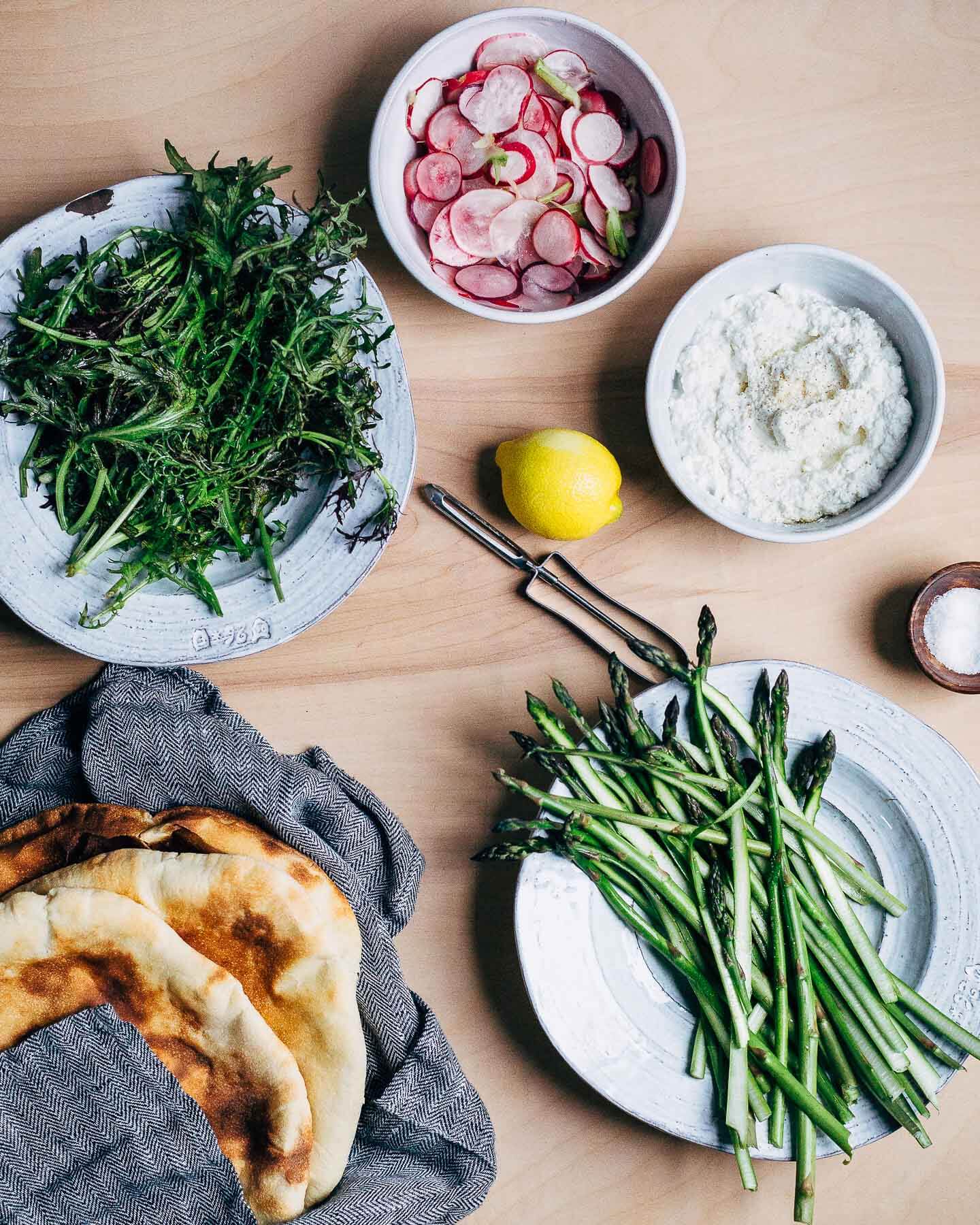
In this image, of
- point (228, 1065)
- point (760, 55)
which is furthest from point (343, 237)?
point (228, 1065)

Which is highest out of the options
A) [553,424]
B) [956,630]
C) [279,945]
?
[553,424]

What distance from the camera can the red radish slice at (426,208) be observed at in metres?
1.30

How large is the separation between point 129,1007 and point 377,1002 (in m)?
0.32

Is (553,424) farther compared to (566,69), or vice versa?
(553,424)

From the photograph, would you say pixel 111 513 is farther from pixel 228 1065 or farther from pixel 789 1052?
pixel 789 1052

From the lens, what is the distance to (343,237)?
1.23m

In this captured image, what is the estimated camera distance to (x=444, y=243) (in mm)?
1292

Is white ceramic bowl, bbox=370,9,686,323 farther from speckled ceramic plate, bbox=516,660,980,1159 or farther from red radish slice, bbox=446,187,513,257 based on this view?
speckled ceramic plate, bbox=516,660,980,1159

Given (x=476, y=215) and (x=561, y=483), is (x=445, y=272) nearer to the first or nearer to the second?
(x=476, y=215)

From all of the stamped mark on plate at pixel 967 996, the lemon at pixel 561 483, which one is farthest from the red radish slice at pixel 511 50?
the stamped mark on plate at pixel 967 996

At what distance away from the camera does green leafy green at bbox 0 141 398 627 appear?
116 cm

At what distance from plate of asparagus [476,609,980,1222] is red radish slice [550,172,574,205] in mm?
614

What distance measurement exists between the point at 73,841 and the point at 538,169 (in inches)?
43.0

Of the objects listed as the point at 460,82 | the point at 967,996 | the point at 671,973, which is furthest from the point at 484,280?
the point at 967,996
